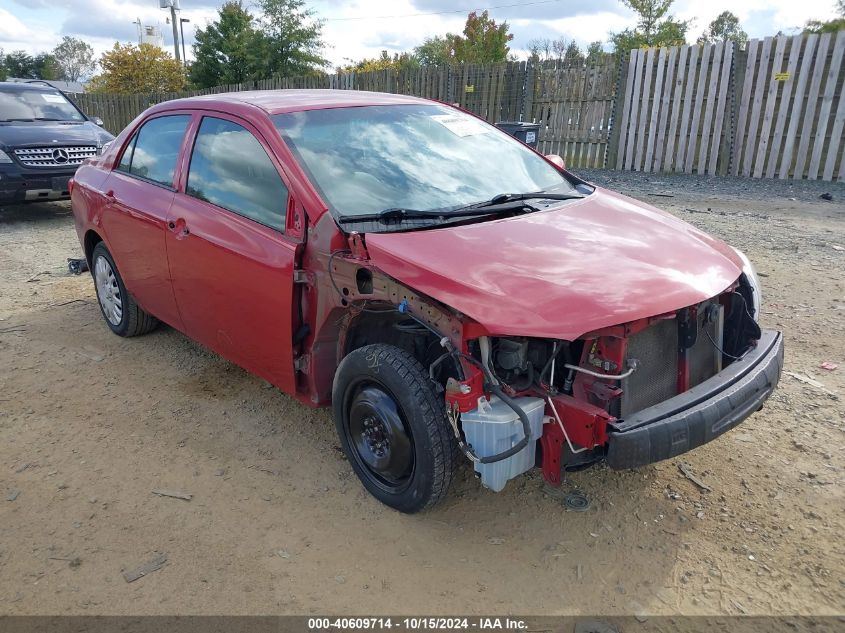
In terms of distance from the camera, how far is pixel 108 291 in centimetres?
509

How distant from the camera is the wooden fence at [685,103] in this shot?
10797 mm

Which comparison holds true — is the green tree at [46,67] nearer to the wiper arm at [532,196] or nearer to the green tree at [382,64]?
the green tree at [382,64]

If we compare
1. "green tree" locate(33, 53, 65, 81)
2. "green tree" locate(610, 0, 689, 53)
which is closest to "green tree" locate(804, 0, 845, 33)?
"green tree" locate(610, 0, 689, 53)

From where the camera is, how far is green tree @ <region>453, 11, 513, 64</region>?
109 ft

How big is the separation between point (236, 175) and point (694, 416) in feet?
8.41

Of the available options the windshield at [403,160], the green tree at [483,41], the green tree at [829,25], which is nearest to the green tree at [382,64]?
the green tree at [483,41]

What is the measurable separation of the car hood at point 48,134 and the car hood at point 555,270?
8.34 metres

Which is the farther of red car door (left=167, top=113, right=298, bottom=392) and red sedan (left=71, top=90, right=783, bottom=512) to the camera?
red car door (left=167, top=113, right=298, bottom=392)

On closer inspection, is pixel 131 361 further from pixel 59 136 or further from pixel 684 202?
pixel 684 202

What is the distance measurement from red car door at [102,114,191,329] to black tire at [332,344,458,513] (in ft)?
5.62

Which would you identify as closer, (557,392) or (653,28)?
(557,392)

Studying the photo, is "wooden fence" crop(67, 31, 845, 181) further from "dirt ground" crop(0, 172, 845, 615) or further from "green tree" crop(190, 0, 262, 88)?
"green tree" crop(190, 0, 262, 88)

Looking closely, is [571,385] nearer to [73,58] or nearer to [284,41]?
[284,41]

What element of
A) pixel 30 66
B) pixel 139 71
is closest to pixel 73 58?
pixel 30 66
